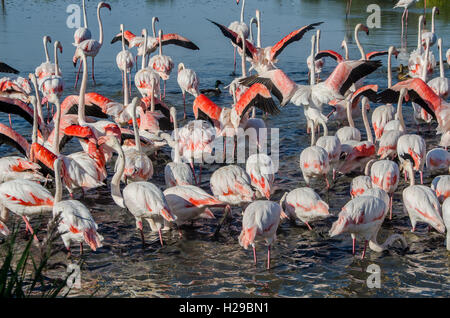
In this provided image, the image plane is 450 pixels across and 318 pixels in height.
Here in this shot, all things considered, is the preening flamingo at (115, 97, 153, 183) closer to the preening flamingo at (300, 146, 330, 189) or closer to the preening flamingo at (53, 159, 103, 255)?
the preening flamingo at (53, 159, 103, 255)

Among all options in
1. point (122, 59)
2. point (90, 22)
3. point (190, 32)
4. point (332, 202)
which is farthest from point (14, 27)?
point (332, 202)

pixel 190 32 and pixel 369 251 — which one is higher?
pixel 190 32

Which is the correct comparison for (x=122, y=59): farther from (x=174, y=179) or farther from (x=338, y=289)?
(x=338, y=289)

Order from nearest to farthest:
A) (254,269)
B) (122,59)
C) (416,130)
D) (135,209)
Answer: (254,269) → (135,209) → (416,130) → (122,59)

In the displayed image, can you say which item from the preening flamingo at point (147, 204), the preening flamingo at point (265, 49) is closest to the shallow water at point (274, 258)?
the preening flamingo at point (147, 204)

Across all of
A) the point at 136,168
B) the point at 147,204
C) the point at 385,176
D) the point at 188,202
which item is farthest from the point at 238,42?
the point at 147,204

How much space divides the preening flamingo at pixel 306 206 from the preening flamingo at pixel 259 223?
513 millimetres

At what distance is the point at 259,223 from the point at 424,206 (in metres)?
1.51

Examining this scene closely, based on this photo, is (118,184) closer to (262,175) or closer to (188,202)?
(188,202)

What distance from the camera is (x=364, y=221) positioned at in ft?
17.4

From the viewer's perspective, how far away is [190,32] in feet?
61.6

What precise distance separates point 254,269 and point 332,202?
1.86 metres

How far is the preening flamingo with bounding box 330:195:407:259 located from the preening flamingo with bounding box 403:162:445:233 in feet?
0.99

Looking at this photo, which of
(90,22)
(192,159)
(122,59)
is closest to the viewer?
(192,159)
